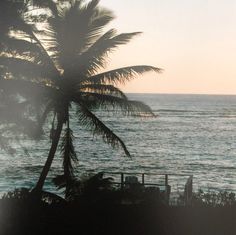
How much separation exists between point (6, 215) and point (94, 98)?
7964 mm

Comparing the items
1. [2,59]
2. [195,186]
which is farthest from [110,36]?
[195,186]

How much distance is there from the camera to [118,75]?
18156mm

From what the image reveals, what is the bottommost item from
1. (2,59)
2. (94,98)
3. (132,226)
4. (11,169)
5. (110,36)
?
(11,169)

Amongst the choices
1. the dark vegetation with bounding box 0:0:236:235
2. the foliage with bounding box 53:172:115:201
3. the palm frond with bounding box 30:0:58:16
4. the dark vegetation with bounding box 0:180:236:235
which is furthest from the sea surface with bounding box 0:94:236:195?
the dark vegetation with bounding box 0:180:236:235

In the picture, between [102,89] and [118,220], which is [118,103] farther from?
[118,220]

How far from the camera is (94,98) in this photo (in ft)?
61.0

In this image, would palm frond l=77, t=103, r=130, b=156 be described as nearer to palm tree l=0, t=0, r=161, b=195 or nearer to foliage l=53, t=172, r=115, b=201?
palm tree l=0, t=0, r=161, b=195

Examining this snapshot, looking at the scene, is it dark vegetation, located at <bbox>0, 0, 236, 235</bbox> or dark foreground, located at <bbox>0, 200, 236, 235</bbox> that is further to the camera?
dark vegetation, located at <bbox>0, 0, 236, 235</bbox>

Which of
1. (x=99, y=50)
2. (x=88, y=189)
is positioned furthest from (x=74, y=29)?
(x=88, y=189)

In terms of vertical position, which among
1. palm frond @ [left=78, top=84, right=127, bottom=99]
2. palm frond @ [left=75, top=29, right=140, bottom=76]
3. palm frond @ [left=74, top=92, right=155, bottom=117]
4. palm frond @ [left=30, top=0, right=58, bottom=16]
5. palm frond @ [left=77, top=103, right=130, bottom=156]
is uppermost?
palm frond @ [left=30, top=0, right=58, bottom=16]

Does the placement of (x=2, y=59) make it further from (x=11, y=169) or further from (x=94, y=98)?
(x=11, y=169)

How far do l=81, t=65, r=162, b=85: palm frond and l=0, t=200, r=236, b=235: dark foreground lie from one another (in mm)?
7671

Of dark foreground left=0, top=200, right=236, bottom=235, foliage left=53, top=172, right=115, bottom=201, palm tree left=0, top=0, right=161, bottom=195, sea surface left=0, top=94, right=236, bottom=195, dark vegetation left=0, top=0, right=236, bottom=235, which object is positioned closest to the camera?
dark foreground left=0, top=200, right=236, bottom=235

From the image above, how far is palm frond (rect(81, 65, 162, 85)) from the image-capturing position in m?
17.8
